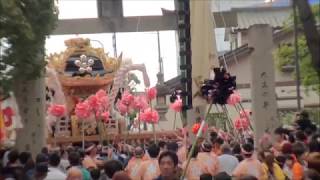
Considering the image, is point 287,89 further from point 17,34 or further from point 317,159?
point 317,159

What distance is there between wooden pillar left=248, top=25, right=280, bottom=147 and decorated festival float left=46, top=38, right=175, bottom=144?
599 cm

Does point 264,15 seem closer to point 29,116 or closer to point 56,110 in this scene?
point 56,110

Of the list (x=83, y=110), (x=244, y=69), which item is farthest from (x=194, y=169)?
(x=244, y=69)

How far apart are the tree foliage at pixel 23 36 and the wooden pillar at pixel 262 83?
426 cm

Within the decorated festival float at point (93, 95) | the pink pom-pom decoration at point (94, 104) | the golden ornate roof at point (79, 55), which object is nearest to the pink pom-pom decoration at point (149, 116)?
the decorated festival float at point (93, 95)

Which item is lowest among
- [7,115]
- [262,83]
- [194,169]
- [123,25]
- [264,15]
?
[194,169]

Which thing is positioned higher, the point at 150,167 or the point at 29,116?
the point at 29,116

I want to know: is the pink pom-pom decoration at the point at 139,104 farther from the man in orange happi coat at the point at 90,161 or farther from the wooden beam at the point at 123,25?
the man in orange happi coat at the point at 90,161

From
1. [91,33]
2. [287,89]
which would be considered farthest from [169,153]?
[287,89]

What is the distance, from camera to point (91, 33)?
30656mm

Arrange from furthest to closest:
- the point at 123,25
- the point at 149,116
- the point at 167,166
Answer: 1. the point at 123,25
2. the point at 149,116
3. the point at 167,166

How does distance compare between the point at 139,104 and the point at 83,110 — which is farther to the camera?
the point at 139,104

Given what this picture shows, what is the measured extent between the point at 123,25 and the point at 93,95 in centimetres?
835

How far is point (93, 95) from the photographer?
22.7m
